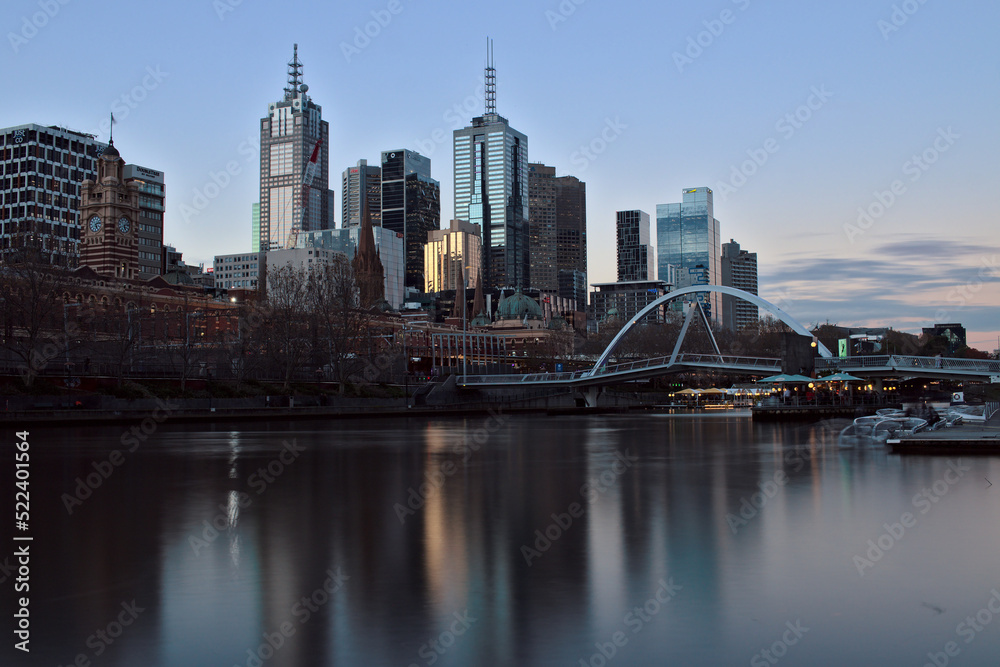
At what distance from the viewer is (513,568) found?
13383 millimetres

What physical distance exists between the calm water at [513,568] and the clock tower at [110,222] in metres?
140

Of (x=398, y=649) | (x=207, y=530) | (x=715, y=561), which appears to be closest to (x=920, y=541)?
(x=715, y=561)

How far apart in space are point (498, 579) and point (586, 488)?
11.0 m

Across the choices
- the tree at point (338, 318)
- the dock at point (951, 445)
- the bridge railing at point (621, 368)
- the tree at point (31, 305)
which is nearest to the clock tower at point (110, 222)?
the tree at point (338, 318)

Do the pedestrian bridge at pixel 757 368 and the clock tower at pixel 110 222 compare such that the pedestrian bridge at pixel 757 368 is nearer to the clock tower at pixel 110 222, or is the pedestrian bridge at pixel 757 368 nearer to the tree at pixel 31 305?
the tree at pixel 31 305

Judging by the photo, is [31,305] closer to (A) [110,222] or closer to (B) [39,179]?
(A) [110,222]

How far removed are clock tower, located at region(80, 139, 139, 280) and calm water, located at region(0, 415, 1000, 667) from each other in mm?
139789

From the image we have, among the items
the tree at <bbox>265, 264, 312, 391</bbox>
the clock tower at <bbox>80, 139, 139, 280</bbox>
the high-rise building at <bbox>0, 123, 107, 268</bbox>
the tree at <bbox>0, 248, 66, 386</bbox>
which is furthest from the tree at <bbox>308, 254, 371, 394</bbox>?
the high-rise building at <bbox>0, 123, 107, 268</bbox>

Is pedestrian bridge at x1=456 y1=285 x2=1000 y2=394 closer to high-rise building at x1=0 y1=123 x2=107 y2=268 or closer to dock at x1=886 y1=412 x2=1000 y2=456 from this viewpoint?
dock at x1=886 y1=412 x2=1000 y2=456

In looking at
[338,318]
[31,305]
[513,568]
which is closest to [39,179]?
[338,318]

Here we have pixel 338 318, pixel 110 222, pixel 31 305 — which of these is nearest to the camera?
pixel 31 305

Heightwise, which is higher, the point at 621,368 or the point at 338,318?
the point at 338,318

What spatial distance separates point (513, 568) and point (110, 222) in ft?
539

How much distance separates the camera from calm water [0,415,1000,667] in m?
9.80
